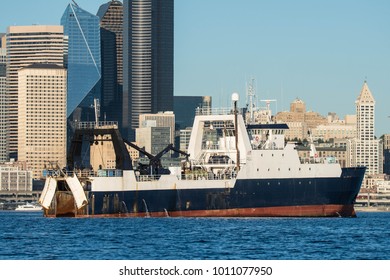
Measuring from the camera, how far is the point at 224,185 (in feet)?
343

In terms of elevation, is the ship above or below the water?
Result: above

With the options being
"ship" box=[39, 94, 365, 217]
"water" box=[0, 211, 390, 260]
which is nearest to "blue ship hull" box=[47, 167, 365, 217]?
"ship" box=[39, 94, 365, 217]

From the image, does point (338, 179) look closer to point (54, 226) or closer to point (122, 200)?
point (122, 200)

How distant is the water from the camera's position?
63.8 metres

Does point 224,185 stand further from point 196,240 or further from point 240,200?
point 196,240

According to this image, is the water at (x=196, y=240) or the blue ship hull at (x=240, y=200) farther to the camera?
the blue ship hull at (x=240, y=200)

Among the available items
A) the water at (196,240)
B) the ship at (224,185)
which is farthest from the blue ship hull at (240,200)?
the water at (196,240)

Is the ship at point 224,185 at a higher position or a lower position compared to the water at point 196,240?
higher

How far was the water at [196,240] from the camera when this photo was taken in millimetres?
63750

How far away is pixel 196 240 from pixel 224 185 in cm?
3134

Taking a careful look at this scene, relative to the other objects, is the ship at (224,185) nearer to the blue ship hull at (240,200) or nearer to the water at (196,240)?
the blue ship hull at (240,200)

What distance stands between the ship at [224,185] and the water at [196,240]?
4933 millimetres

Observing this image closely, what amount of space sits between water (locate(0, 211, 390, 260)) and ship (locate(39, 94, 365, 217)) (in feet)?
16.2

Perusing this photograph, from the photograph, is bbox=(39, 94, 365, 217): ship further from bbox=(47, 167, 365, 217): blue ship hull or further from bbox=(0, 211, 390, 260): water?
bbox=(0, 211, 390, 260): water
